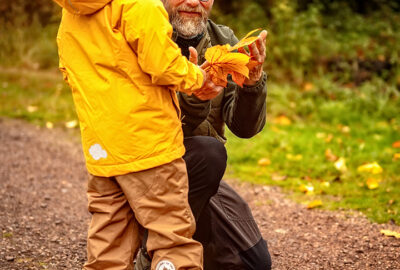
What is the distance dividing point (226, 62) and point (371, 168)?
7.46 feet

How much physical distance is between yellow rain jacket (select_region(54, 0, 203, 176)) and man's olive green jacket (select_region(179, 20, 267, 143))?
0.39 m

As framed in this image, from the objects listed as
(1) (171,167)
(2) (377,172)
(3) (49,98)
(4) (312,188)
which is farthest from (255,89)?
(3) (49,98)

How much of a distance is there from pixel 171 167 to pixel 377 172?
2.53 meters

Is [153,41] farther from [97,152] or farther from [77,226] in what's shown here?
[77,226]

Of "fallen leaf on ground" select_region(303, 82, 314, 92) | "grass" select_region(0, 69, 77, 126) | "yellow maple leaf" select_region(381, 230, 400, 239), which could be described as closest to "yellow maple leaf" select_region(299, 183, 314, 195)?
"yellow maple leaf" select_region(381, 230, 400, 239)

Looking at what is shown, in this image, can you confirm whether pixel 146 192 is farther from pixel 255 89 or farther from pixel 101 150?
pixel 255 89

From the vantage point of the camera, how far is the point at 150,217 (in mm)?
2121

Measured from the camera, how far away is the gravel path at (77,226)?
288cm

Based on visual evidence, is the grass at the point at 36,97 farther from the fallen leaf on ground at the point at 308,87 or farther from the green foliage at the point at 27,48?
the fallen leaf on ground at the point at 308,87

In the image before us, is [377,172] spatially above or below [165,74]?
below

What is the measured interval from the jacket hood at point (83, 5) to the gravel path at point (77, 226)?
1368 mm

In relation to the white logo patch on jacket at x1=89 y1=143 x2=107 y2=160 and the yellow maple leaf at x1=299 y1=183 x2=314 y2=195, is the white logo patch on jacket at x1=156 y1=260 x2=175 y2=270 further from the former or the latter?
the yellow maple leaf at x1=299 y1=183 x2=314 y2=195

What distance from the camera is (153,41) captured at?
1970 millimetres

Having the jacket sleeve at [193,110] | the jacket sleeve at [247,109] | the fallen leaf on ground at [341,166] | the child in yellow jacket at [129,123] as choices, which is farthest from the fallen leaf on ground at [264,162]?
the child in yellow jacket at [129,123]
